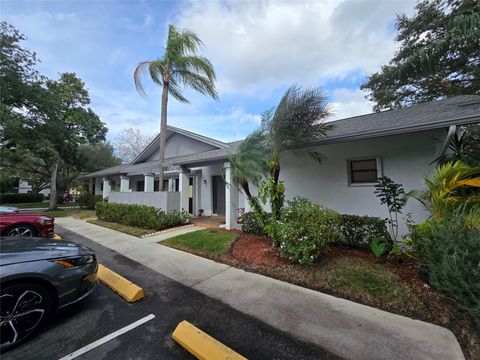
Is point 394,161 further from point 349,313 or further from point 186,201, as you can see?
point 186,201

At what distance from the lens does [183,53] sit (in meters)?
9.35

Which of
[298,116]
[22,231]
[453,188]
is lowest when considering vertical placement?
[22,231]

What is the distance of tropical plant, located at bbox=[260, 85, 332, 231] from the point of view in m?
5.86

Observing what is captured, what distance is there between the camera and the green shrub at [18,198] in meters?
27.6

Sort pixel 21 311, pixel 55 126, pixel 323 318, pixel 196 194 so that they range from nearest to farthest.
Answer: pixel 21 311
pixel 323 318
pixel 196 194
pixel 55 126

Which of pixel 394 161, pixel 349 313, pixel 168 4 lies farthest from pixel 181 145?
pixel 349 313

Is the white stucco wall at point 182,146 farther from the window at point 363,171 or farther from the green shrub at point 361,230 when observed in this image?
the green shrub at point 361,230

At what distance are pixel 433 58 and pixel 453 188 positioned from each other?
224 inches

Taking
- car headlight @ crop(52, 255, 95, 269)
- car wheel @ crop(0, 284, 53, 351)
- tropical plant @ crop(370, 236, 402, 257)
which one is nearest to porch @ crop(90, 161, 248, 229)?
tropical plant @ crop(370, 236, 402, 257)

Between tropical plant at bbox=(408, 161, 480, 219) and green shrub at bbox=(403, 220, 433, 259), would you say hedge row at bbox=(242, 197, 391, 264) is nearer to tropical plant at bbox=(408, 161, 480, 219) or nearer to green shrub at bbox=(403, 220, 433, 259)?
green shrub at bbox=(403, 220, 433, 259)

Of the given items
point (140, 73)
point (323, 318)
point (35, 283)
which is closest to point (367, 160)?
point (323, 318)

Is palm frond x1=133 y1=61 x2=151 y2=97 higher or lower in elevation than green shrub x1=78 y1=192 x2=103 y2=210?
higher

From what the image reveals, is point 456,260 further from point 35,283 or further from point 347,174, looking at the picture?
point 35,283

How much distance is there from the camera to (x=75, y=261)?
3.14 m
